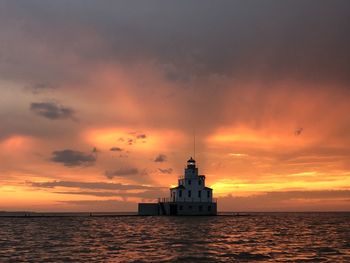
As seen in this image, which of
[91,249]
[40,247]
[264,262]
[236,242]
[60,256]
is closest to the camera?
[264,262]

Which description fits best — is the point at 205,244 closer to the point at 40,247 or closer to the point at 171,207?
the point at 40,247

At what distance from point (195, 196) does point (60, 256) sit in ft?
252

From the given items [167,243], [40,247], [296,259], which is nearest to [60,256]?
[40,247]

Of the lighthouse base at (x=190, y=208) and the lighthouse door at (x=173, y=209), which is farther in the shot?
the lighthouse door at (x=173, y=209)

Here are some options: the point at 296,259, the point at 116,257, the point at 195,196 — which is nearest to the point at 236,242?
the point at 296,259

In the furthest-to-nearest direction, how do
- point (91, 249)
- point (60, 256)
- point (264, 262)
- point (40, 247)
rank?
point (40, 247), point (91, 249), point (60, 256), point (264, 262)

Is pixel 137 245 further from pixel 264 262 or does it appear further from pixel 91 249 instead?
pixel 264 262

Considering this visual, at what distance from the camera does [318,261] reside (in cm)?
3919

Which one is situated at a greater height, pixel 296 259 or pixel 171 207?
pixel 171 207

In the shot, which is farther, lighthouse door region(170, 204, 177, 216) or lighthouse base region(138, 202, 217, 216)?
lighthouse door region(170, 204, 177, 216)

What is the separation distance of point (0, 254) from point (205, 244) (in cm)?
2069

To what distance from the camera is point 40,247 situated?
50.2 meters

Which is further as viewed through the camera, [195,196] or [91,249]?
[195,196]

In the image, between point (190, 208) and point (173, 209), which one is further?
point (173, 209)
